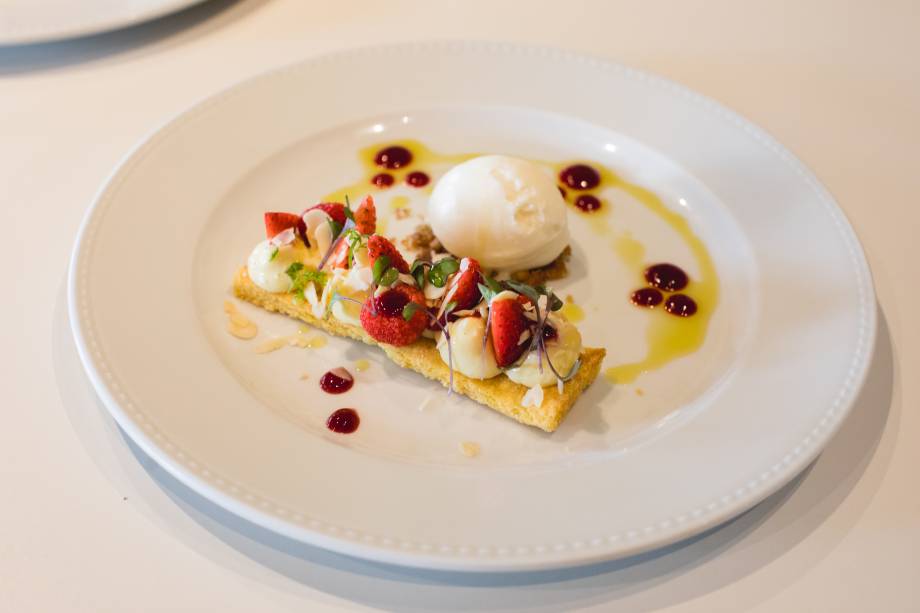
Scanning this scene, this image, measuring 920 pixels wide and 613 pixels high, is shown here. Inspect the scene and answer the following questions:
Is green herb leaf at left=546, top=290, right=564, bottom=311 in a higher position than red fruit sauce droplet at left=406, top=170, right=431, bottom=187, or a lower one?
lower

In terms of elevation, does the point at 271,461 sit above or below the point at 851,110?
below

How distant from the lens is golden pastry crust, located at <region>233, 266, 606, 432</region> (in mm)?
1718

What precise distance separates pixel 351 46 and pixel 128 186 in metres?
1.05

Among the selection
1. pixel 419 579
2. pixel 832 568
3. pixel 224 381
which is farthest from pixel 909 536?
pixel 224 381

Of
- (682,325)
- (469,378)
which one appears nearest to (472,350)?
(469,378)

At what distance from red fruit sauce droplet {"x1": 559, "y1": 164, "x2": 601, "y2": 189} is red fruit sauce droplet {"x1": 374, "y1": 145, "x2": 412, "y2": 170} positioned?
0.47m

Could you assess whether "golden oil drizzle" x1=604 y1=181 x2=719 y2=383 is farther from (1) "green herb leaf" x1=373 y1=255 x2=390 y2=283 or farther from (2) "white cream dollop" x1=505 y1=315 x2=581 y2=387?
(1) "green herb leaf" x1=373 y1=255 x2=390 y2=283

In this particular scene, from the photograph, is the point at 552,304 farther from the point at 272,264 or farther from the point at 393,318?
the point at 272,264

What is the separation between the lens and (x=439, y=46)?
2562 millimetres

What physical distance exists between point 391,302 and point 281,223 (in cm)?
42

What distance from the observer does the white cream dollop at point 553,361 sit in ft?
5.69

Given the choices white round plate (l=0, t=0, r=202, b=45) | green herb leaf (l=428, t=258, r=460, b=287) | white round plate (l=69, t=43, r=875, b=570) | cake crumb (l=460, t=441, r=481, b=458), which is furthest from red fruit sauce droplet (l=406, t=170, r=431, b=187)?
white round plate (l=0, t=0, r=202, b=45)

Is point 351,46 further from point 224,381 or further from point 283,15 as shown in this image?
point 224,381

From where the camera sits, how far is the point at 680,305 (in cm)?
201
